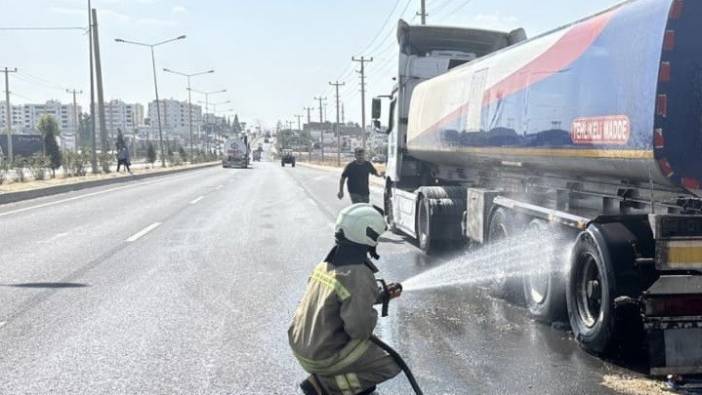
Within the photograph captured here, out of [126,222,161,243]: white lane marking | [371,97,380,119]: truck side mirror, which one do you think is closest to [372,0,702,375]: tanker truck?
[371,97,380,119]: truck side mirror

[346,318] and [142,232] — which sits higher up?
[346,318]

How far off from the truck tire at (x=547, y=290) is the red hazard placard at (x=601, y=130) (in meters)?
1.07

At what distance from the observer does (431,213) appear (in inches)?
420

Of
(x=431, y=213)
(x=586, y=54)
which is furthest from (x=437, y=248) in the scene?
(x=586, y=54)

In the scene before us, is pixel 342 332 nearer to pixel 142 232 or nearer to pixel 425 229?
pixel 425 229

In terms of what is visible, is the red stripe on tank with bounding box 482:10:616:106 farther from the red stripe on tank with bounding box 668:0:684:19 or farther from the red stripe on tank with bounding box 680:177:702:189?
the red stripe on tank with bounding box 680:177:702:189

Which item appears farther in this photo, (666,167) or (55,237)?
(55,237)

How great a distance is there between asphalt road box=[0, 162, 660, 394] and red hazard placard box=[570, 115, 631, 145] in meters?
1.73

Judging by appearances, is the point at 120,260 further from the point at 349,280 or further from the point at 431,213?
the point at 349,280

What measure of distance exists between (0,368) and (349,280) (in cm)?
360

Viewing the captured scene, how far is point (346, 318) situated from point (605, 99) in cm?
362

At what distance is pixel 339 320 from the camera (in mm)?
3051

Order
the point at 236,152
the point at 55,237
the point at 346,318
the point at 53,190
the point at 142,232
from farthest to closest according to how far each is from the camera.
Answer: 1. the point at 236,152
2. the point at 53,190
3. the point at 142,232
4. the point at 55,237
5. the point at 346,318

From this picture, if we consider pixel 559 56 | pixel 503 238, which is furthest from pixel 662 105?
pixel 503 238
